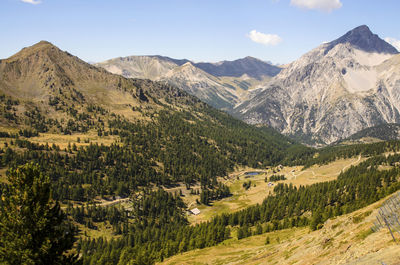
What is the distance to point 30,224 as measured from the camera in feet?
100.0

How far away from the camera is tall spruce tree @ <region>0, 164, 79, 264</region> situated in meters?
29.8

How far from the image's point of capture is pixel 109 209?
18825 centimetres

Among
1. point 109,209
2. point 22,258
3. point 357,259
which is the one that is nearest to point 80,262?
point 22,258

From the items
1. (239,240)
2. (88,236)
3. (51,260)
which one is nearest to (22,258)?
(51,260)

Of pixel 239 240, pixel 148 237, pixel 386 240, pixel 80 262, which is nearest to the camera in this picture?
pixel 80 262

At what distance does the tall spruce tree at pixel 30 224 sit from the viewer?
2978cm

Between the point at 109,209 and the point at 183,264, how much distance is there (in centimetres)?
10985

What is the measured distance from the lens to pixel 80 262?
114 ft

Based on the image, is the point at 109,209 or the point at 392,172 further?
the point at 109,209

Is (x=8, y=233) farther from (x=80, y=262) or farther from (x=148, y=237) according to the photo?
(x=148, y=237)

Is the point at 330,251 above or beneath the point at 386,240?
beneath

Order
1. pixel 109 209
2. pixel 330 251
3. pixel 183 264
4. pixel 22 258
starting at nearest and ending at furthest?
1. pixel 22 258
2. pixel 330 251
3. pixel 183 264
4. pixel 109 209

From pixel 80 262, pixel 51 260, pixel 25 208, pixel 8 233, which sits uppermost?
pixel 25 208

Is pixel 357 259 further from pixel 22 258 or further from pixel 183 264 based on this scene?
pixel 183 264
